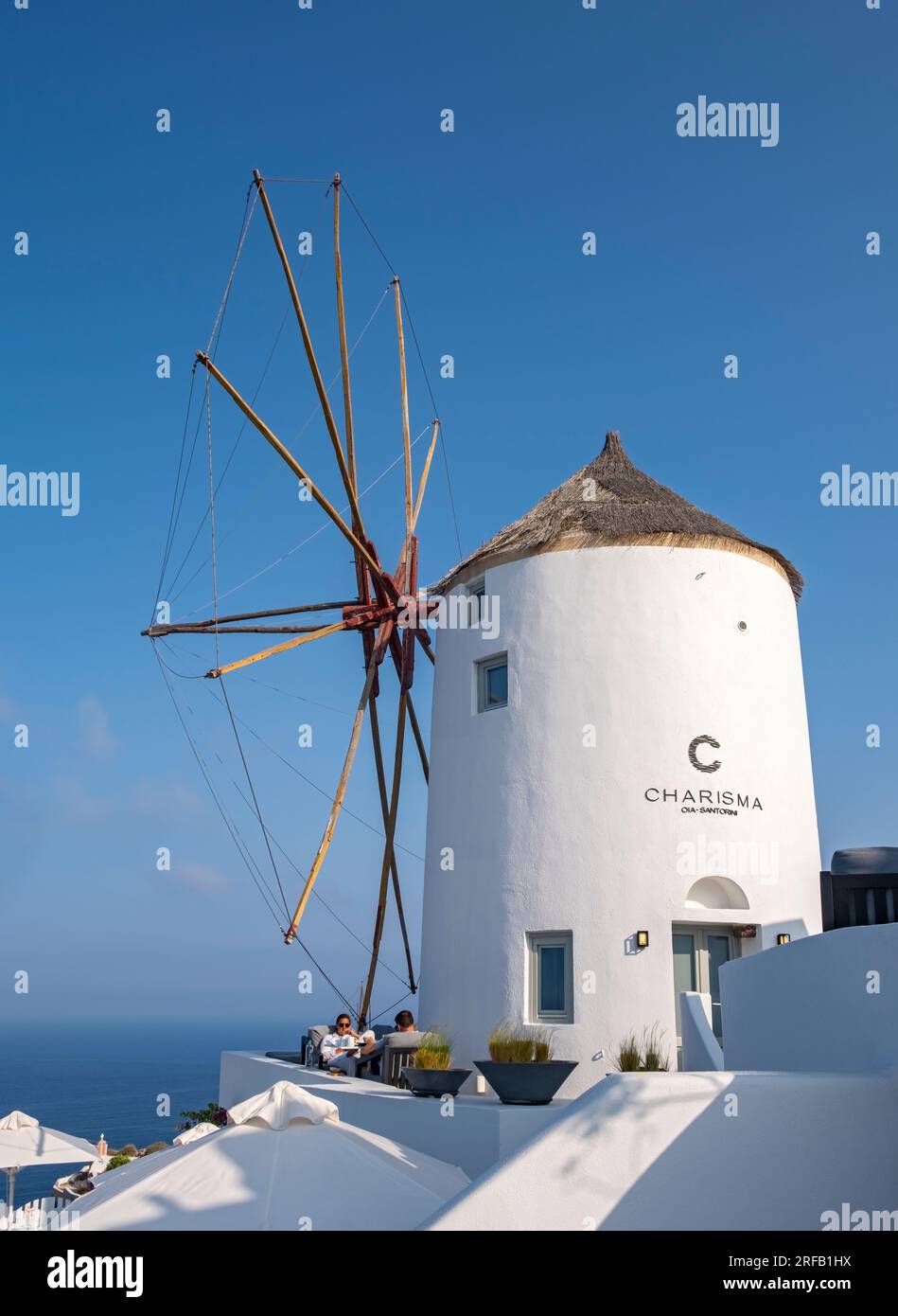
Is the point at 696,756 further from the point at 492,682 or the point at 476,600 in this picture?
the point at 476,600

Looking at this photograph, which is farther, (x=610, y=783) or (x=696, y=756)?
(x=696, y=756)

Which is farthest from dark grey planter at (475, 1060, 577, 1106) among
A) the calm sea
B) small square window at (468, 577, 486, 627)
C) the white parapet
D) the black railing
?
the calm sea

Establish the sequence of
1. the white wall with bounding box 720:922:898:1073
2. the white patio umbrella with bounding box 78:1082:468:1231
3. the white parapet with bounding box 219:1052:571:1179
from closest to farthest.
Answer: the white wall with bounding box 720:922:898:1073
the white patio umbrella with bounding box 78:1082:468:1231
the white parapet with bounding box 219:1052:571:1179

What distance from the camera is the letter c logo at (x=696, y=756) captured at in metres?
13.8

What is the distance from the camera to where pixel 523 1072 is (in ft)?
36.9

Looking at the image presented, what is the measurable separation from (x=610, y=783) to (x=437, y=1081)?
12.8 feet

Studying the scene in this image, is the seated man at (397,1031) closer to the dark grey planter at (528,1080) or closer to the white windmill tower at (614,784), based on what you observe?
the white windmill tower at (614,784)

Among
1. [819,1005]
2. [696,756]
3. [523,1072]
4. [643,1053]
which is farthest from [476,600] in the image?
[819,1005]

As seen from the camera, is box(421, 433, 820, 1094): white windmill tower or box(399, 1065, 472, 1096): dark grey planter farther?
box(421, 433, 820, 1094): white windmill tower

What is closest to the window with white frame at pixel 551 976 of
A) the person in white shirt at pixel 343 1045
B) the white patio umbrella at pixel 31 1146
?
the person in white shirt at pixel 343 1045

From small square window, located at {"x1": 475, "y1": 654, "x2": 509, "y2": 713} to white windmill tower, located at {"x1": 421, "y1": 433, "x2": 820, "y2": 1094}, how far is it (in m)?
0.03

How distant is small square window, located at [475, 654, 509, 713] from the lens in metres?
15.1

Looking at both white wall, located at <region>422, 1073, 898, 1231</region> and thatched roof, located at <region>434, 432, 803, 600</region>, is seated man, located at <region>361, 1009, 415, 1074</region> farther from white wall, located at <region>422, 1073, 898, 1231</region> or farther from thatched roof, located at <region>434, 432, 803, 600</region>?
white wall, located at <region>422, 1073, 898, 1231</region>

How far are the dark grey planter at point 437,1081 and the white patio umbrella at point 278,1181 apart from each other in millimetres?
3588
